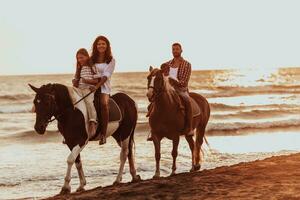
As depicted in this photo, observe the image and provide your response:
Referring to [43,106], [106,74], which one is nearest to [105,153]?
[106,74]

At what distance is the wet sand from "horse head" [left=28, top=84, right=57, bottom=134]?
50.0 inches

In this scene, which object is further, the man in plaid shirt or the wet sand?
the man in plaid shirt

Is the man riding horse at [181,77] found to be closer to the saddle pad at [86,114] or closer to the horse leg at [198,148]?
the horse leg at [198,148]

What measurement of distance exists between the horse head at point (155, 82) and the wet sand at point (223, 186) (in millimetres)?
1722

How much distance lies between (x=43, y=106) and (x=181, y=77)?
3.78 m

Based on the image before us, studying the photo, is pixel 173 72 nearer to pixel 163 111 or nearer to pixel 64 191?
pixel 163 111

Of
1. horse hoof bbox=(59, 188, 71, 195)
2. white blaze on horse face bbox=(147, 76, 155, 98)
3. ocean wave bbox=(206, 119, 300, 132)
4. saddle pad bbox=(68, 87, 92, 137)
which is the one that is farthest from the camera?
A: ocean wave bbox=(206, 119, 300, 132)

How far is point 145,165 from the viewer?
13773mm

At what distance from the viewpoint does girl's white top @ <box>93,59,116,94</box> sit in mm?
8828

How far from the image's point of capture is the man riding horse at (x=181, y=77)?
10508mm

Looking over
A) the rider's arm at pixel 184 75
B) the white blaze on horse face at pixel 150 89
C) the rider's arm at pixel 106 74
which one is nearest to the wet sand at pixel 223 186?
the white blaze on horse face at pixel 150 89

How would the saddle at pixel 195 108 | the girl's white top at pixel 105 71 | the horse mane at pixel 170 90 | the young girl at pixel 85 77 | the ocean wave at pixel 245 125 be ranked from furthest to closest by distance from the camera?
1. the ocean wave at pixel 245 125
2. the saddle at pixel 195 108
3. the horse mane at pixel 170 90
4. the girl's white top at pixel 105 71
5. the young girl at pixel 85 77

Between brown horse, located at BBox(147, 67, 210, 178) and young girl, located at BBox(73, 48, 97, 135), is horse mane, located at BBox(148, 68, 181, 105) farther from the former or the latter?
young girl, located at BBox(73, 48, 97, 135)

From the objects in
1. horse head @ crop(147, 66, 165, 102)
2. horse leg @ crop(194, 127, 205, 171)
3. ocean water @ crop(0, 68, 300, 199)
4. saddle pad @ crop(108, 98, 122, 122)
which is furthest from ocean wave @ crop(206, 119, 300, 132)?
saddle pad @ crop(108, 98, 122, 122)
